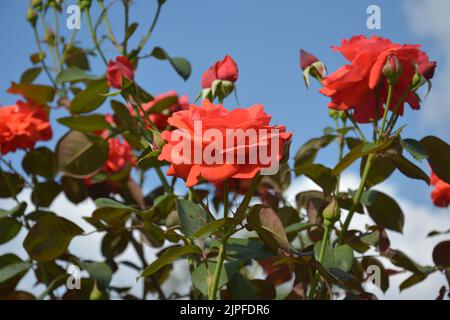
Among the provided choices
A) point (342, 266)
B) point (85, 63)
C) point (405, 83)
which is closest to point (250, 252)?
point (342, 266)

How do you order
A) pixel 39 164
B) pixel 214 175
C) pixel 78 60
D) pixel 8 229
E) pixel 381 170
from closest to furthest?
pixel 214 175 < pixel 381 170 < pixel 8 229 < pixel 39 164 < pixel 78 60

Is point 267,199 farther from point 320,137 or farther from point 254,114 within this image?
point 254,114

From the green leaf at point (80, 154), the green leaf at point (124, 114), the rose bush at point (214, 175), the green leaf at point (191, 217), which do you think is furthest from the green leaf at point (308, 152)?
the green leaf at point (191, 217)

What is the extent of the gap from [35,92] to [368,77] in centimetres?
103

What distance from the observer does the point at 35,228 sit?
125 centimetres

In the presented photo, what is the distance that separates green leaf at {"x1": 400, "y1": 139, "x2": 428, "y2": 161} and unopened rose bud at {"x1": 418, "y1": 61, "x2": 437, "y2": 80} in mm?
117

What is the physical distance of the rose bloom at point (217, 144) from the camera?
880 mm

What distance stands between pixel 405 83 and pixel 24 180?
1.07 meters

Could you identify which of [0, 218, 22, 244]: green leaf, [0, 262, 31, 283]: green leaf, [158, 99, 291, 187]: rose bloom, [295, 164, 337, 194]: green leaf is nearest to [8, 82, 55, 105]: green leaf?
[0, 218, 22, 244]: green leaf

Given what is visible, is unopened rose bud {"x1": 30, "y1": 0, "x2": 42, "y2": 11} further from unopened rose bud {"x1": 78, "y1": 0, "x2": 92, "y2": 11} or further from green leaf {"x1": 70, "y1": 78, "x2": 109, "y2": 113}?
green leaf {"x1": 70, "y1": 78, "x2": 109, "y2": 113}

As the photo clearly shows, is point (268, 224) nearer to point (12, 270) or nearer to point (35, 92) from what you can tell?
point (12, 270)

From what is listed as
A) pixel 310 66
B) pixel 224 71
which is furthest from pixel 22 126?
pixel 310 66

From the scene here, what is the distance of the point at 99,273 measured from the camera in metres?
1.36

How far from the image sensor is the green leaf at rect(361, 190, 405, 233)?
1378 millimetres
